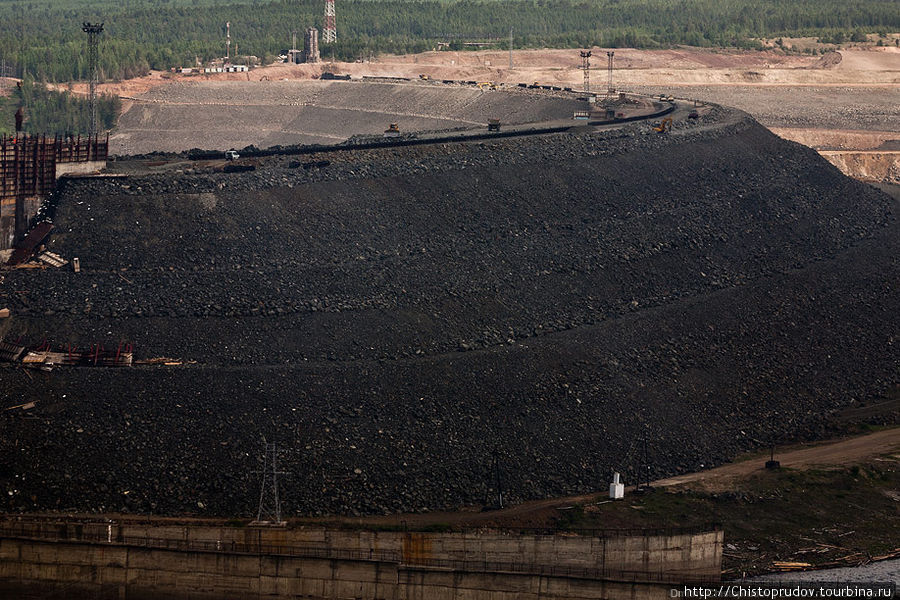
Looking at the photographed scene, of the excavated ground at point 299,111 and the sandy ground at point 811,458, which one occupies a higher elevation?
the excavated ground at point 299,111

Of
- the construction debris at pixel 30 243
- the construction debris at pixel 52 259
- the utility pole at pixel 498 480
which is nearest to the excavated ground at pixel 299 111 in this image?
the construction debris at pixel 30 243

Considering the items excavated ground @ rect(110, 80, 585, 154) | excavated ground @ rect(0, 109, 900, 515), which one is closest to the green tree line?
excavated ground @ rect(110, 80, 585, 154)

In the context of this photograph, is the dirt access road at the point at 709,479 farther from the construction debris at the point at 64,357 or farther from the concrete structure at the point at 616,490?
the construction debris at the point at 64,357

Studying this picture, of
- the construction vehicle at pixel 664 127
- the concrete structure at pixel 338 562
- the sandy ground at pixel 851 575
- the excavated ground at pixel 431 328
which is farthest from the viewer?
the construction vehicle at pixel 664 127

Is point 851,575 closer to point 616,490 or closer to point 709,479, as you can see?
point 709,479

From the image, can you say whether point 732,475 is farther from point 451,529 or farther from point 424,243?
point 424,243

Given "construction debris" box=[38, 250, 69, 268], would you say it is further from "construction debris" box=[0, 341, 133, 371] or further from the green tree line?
the green tree line

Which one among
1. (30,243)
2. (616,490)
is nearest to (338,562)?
(616,490)
